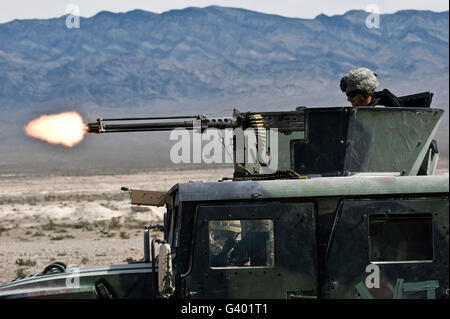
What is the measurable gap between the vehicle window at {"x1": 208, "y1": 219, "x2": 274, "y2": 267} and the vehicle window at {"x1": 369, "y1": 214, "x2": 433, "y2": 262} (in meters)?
0.92

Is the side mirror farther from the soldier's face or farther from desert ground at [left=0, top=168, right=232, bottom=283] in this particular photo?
desert ground at [left=0, top=168, right=232, bottom=283]

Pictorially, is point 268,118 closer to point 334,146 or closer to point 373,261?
point 334,146

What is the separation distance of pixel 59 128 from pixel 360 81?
5.69 metres

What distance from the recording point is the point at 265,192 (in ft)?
23.0

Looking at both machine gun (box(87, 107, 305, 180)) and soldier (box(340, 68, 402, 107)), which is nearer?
soldier (box(340, 68, 402, 107))

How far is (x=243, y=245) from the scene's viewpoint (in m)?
7.06

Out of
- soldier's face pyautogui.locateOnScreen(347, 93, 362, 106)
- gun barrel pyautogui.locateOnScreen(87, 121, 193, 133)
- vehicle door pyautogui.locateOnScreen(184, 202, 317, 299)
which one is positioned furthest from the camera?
gun barrel pyautogui.locateOnScreen(87, 121, 193, 133)

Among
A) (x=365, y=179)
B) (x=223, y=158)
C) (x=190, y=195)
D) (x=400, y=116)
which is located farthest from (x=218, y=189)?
(x=223, y=158)

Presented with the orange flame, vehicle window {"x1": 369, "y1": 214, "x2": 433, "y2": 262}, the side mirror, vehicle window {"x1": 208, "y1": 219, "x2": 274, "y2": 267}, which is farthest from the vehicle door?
the orange flame

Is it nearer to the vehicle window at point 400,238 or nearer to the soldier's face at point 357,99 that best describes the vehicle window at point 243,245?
the vehicle window at point 400,238

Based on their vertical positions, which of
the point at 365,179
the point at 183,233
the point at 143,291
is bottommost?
the point at 143,291

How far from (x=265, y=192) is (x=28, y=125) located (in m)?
7.39

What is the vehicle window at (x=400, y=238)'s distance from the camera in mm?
7082

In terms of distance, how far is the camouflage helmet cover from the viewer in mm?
8922
